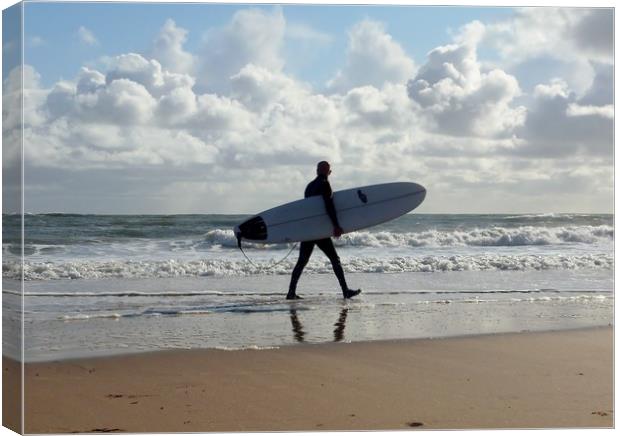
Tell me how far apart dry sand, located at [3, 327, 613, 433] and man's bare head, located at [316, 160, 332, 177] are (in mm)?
1070

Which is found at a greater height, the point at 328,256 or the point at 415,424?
the point at 328,256

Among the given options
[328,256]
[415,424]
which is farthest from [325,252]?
[415,424]

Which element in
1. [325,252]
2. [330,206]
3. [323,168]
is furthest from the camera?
[325,252]

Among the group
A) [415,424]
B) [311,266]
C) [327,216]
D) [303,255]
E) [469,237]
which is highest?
[327,216]

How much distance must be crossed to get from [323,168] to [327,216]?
1.21m

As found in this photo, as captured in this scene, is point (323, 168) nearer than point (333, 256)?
Yes

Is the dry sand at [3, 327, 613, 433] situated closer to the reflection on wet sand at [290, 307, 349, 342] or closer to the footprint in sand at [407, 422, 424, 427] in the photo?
the footprint in sand at [407, 422, 424, 427]

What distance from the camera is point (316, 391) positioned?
166 inches

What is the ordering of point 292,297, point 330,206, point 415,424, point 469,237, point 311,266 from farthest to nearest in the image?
point 469,237, point 311,266, point 292,297, point 330,206, point 415,424

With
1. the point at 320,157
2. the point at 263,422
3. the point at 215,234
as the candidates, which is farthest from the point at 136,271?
the point at 263,422

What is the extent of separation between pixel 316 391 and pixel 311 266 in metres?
2.59

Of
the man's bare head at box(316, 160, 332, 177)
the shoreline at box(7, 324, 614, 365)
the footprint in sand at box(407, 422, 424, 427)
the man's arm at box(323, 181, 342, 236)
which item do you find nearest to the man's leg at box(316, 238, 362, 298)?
the man's arm at box(323, 181, 342, 236)

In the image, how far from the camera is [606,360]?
4742 millimetres

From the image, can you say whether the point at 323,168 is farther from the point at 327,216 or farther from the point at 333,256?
the point at 333,256
